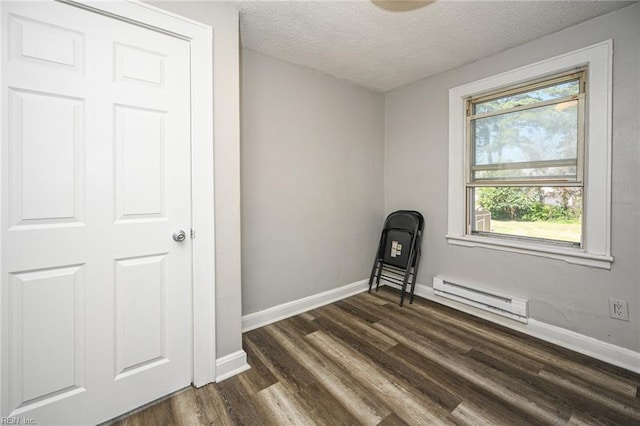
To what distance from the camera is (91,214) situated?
1.38 m

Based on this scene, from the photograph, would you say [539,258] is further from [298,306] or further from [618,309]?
[298,306]

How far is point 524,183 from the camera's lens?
2396mm

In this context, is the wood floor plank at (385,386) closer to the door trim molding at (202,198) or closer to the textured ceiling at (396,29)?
the door trim molding at (202,198)

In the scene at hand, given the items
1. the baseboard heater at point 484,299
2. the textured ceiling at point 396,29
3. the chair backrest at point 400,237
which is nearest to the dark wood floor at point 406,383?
the baseboard heater at point 484,299

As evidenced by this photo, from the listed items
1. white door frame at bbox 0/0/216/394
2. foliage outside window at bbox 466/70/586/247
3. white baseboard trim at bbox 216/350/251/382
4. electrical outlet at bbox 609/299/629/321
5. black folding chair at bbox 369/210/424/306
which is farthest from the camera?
black folding chair at bbox 369/210/424/306

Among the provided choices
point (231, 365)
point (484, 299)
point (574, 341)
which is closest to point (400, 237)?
point (484, 299)

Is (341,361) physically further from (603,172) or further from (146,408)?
(603,172)

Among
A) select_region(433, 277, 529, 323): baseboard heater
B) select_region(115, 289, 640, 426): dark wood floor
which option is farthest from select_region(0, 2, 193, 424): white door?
select_region(433, 277, 529, 323): baseboard heater

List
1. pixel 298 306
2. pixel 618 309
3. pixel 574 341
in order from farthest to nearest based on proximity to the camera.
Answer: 1. pixel 298 306
2. pixel 574 341
3. pixel 618 309

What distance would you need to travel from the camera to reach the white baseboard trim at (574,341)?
1.87m

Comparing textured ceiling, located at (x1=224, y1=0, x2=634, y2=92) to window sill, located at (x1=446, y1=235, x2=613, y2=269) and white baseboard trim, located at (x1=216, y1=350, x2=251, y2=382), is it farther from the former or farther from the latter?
white baseboard trim, located at (x1=216, y1=350, x2=251, y2=382)

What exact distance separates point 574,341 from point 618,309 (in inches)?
15.0

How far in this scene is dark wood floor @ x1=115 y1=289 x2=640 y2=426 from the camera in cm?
147

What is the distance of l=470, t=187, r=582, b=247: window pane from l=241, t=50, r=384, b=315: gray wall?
1155mm
